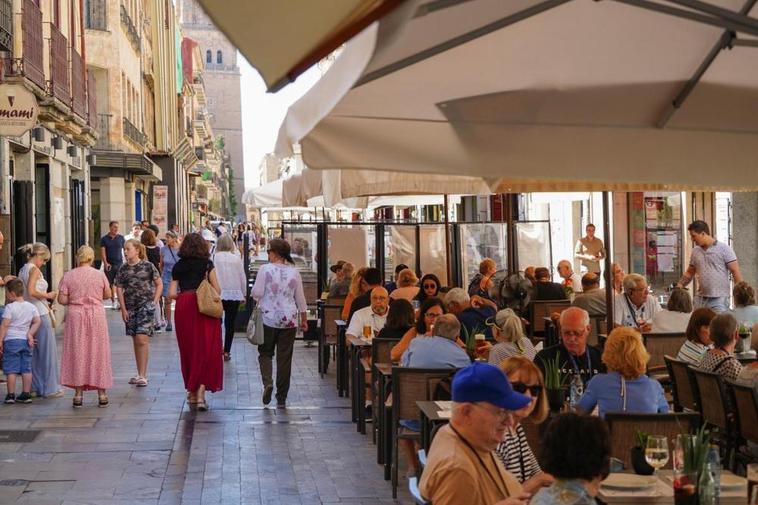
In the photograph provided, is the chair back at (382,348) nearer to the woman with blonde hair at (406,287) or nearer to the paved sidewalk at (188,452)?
the paved sidewalk at (188,452)

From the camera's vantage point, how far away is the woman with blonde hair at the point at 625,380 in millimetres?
7113

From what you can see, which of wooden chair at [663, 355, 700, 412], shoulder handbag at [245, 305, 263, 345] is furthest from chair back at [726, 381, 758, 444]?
shoulder handbag at [245, 305, 263, 345]

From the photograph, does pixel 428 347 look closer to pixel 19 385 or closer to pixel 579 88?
pixel 579 88

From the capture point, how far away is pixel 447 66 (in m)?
5.04

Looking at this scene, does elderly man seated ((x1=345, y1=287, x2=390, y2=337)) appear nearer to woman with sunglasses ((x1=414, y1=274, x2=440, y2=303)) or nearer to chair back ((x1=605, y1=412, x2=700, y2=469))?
woman with sunglasses ((x1=414, y1=274, x2=440, y2=303))

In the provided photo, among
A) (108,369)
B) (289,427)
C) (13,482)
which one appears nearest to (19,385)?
(108,369)

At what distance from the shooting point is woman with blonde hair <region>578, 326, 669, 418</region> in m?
7.11

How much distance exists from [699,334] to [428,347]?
76.7 inches

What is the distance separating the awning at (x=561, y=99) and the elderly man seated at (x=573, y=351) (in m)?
2.87

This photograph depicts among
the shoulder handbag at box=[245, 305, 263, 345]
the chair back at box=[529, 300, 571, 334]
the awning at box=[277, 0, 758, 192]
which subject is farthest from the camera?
the chair back at box=[529, 300, 571, 334]

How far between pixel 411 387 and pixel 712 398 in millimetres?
1950

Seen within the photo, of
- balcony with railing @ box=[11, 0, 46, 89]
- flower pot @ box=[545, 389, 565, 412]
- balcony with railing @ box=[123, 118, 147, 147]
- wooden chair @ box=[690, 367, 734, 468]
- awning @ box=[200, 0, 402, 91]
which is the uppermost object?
balcony with railing @ box=[123, 118, 147, 147]

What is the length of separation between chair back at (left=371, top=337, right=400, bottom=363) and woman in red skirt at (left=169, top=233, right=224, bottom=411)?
2695mm

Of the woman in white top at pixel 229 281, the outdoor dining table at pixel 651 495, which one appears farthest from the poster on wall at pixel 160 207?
the outdoor dining table at pixel 651 495
